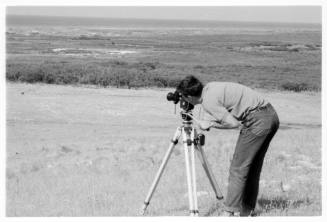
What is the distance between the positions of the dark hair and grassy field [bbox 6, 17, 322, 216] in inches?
49.9

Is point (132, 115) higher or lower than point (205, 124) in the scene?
lower

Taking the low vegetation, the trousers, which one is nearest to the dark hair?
the trousers

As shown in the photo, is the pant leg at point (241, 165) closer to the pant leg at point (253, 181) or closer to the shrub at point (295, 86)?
the pant leg at point (253, 181)

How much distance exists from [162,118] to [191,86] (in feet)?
26.1

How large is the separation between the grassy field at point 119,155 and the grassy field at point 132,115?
22 mm

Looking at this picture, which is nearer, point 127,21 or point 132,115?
point 132,115

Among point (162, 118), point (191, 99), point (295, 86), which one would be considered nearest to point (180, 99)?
point (191, 99)

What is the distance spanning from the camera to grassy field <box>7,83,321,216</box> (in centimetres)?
511

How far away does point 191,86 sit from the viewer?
3.80 m

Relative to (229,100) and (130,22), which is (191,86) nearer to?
(229,100)

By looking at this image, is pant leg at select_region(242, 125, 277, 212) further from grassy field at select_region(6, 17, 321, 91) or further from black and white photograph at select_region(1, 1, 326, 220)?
grassy field at select_region(6, 17, 321, 91)

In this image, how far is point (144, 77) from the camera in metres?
13.4

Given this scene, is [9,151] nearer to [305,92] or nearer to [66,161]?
[66,161]
